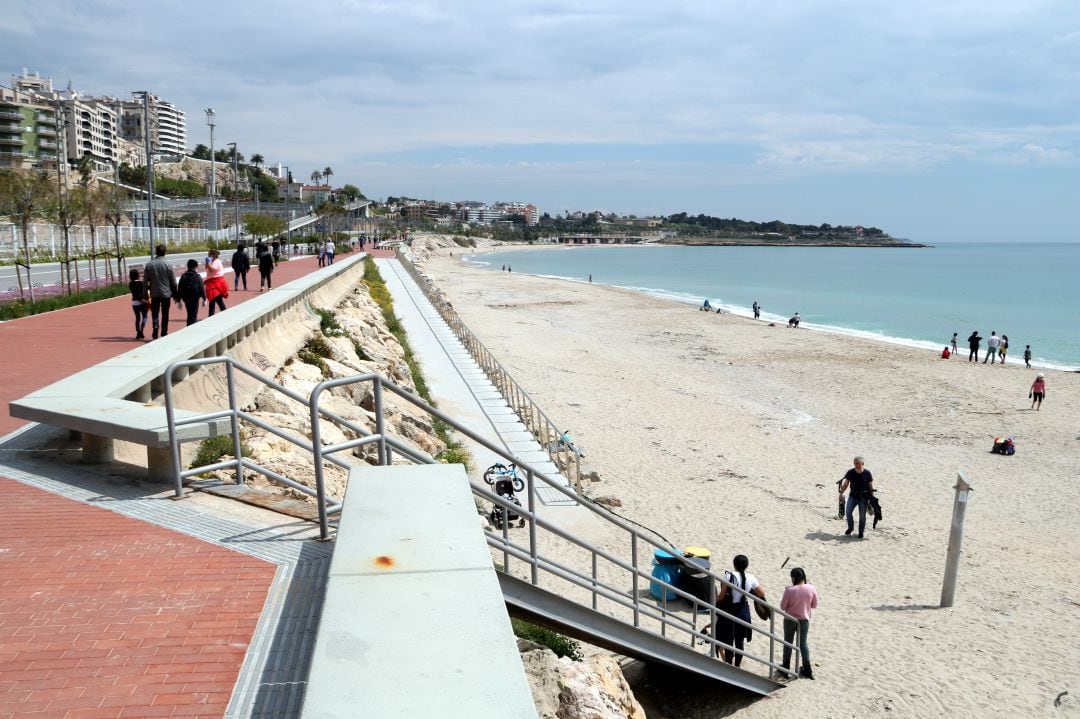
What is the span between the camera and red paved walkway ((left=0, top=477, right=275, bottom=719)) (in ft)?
10.5

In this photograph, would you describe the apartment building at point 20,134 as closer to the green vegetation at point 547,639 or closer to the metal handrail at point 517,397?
the metal handrail at point 517,397

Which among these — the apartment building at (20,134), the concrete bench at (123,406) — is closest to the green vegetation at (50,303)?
the concrete bench at (123,406)

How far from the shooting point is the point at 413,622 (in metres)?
2.82

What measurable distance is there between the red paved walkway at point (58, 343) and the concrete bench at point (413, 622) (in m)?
5.11

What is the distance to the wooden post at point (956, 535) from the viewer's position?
10688mm

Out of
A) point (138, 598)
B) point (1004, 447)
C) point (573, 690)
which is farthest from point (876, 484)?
point (138, 598)

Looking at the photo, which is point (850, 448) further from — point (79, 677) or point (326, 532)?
point (79, 677)

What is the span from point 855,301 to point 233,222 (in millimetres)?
60484

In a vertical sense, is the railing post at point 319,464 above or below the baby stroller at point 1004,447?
above

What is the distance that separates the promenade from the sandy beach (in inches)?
202

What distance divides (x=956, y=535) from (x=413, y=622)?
10.0 m

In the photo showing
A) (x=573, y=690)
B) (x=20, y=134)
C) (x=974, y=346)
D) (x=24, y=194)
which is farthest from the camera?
(x=20, y=134)

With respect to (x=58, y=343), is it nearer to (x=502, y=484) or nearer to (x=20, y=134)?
(x=502, y=484)

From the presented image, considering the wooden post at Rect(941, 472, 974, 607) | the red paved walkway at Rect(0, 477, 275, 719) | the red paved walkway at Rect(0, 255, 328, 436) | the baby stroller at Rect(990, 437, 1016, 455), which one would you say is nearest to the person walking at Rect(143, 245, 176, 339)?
the red paved walkway at Rect(0, 255, 328, 436)
